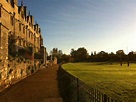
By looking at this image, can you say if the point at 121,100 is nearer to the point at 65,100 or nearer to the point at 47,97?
the point at 65,100

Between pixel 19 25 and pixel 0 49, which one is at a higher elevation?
pixel 19 25

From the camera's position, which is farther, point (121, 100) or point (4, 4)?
point (4, 4)

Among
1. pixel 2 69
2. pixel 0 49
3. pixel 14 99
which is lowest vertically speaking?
pixel 14 99

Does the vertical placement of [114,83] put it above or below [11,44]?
below

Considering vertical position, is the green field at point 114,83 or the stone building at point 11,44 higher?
the stone building at point 11,44

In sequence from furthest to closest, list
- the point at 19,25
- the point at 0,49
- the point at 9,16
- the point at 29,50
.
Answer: the point at 19,25 < the point at 29,50 < the point at 9,16 < the point at 0,49

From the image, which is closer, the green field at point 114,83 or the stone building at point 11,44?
the green field at point 114,83

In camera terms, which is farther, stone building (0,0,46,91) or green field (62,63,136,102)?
stone building (0,0,46,91)

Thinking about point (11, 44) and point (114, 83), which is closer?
point (114, 83)

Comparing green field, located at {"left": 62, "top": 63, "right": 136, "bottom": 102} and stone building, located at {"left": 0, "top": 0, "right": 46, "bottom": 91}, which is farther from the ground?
stone building, located at {"left": 0, "top": 0, "right": 46, "bottom": 91}

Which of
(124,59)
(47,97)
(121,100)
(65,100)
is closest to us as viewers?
(121,100)

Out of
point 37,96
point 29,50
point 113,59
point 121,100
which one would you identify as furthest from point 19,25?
point 113,59

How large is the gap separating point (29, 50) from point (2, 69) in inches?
1228

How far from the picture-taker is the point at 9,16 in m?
43.1
